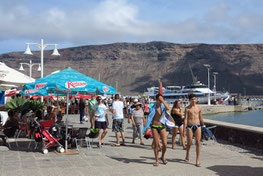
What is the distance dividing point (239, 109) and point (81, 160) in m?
48.7

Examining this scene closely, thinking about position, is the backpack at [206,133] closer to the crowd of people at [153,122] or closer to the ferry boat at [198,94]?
the crowd of people at [153,122]

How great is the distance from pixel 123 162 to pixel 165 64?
171 m

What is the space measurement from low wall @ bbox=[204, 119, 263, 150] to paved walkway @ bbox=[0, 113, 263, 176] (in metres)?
0.48

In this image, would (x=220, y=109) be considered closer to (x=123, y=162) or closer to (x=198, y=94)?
(x=198, y=94)

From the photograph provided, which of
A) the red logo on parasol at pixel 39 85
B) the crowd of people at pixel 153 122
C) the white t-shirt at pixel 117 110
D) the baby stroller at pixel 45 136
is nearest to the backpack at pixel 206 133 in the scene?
the crowd of people at pixel 153 122

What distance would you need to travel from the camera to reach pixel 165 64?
579 feet

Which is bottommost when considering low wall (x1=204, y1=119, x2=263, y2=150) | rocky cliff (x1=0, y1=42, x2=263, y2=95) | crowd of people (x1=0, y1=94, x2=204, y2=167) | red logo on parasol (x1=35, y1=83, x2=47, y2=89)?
low wall (x1=204, y1=119, x2=263, y2=150)

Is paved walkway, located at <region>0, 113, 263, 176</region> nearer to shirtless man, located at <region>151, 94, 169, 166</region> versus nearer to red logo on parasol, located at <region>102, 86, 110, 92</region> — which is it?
shirtless man, located at <region>151, 94, 169, 166</region>

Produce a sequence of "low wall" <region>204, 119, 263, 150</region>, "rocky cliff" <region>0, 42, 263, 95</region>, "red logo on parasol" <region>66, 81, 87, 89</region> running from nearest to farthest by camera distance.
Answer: "red logo on parasol" <region>66, 81, 87, 89</region>, "low wall" <region>204, 119, 263, 150</region>, "rocky cliff" <region>0, 42, 263, 95</region>

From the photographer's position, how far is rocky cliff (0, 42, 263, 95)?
154 meters

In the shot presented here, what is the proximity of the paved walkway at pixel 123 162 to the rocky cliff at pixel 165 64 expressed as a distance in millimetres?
137056

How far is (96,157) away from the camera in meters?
7.92

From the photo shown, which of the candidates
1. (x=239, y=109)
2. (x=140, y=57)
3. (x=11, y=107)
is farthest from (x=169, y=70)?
(x=11, y=107)

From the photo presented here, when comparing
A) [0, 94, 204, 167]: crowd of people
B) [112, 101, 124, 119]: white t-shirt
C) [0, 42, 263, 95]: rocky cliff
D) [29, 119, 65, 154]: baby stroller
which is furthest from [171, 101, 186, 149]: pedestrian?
[0, 42, 263, 95]: rocky cliff
